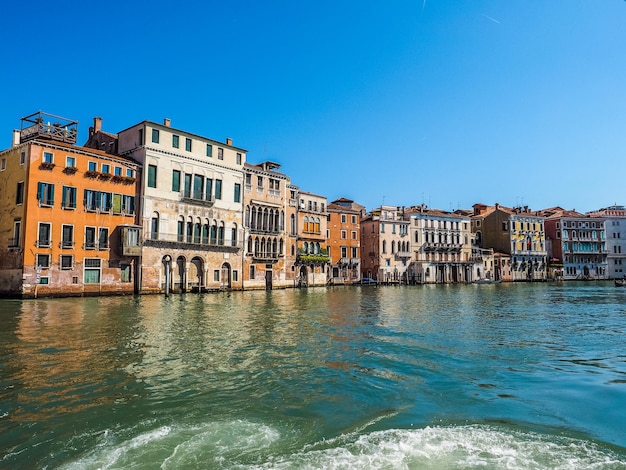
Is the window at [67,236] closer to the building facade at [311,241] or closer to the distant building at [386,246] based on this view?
the building facade at [311,241]

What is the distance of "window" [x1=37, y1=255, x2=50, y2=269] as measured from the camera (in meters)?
27.9

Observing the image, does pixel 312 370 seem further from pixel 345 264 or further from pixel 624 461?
pixel 345 264

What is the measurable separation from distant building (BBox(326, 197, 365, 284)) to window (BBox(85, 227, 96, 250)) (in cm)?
2945

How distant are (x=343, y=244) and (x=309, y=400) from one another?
50.9 m

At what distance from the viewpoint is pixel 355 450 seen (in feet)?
15.7

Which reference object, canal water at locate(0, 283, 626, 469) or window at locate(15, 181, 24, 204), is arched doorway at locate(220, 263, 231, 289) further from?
canal water at locate(0, 283, 626, 469)

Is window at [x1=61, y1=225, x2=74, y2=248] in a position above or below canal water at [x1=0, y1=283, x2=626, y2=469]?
above

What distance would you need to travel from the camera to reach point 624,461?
14.9 ft

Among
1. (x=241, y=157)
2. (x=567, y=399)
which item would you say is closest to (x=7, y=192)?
(x=241, y=157)

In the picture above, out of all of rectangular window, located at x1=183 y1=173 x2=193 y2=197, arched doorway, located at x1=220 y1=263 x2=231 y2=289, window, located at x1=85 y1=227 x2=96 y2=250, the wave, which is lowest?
the wave

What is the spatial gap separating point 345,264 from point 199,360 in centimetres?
4818

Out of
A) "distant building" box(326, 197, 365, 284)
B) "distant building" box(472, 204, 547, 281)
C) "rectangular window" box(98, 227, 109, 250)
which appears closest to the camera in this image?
"rectangular window" box(98, 227, 109, 250)

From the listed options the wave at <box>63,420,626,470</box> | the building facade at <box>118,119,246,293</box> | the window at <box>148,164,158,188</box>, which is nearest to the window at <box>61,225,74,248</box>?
the building facade at <box>118,119,246,293</box>

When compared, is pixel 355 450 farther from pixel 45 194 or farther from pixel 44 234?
pixel 45 194
